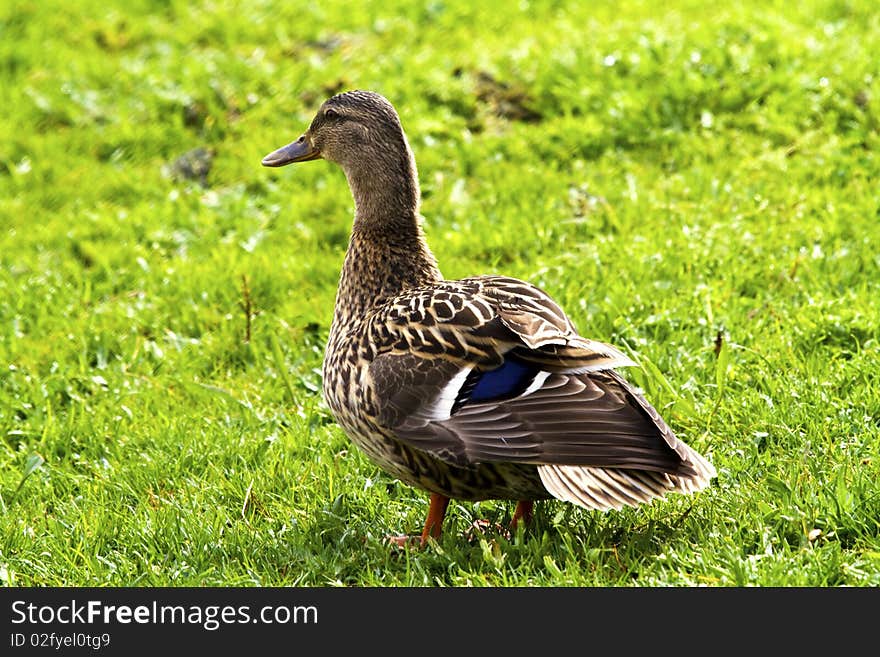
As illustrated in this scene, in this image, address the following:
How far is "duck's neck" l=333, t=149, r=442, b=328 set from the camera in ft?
16.2

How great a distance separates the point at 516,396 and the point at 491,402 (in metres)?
0.09

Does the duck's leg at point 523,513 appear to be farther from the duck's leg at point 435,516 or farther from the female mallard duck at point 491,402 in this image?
the duck's leg at point 435,516

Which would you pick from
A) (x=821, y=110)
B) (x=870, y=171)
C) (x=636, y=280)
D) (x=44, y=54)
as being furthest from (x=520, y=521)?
(x=44, y=54)

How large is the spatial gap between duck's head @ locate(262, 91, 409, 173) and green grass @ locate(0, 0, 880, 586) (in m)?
1.04

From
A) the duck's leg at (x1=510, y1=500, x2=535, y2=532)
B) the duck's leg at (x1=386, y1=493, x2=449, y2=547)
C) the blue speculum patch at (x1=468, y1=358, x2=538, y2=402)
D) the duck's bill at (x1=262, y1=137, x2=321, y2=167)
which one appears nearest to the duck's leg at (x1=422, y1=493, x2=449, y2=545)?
the duck's leg at (x1=386, y1=493, x2=449, y2=547)

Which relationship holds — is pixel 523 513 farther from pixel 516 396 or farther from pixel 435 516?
pixel 516 396

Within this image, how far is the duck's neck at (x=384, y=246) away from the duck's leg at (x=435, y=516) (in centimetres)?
86

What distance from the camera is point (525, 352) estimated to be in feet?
13.7

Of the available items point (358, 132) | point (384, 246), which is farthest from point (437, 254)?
point (384, 246)

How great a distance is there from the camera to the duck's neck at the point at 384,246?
493 centimetres

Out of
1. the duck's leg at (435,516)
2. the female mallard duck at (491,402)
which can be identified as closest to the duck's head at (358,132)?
the female mallard duck at (491,402)

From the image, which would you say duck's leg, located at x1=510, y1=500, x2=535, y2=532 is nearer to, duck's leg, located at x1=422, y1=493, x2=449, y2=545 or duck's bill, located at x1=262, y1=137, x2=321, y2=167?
duck's leg, located at x1=422, y1=493, x2=449, y2=545

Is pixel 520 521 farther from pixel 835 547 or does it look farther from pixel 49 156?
pixel 49 156

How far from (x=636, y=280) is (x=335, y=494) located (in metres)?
2.11
